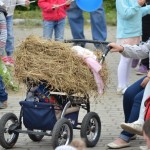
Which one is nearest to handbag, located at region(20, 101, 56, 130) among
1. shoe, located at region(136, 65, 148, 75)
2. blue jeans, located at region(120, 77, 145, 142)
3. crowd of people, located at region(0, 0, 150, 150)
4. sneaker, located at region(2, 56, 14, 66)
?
crowd of people, located at region(0, 0, 150, 150)

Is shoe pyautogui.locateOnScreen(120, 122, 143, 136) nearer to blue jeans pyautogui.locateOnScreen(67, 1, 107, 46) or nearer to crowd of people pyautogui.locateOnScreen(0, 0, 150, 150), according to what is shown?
crowd of people pyautogui.locateOnScreen(0, 0, 150, 150)

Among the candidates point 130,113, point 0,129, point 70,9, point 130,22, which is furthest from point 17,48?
point 70,9

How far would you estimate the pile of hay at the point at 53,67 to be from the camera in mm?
6625

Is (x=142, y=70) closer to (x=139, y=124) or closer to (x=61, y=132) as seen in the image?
(x=139, y=124)

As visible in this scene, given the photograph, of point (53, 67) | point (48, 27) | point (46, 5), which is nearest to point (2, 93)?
point (53, 67)

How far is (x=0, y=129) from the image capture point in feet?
22.0

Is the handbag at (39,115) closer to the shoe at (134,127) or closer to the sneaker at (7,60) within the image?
the shoe at (134,127)

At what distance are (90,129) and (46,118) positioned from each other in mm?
557

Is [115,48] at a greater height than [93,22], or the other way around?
[93,22]

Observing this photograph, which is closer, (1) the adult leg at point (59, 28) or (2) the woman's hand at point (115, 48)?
(2) the woman's hand at point (115, 48)

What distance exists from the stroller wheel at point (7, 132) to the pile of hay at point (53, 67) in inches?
16.6

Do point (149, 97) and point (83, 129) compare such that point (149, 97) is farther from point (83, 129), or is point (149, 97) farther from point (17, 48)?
point (17, 48)

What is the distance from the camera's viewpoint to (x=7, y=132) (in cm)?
685

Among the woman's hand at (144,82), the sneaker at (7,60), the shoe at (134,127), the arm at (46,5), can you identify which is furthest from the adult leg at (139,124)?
the arm at (46,5)
